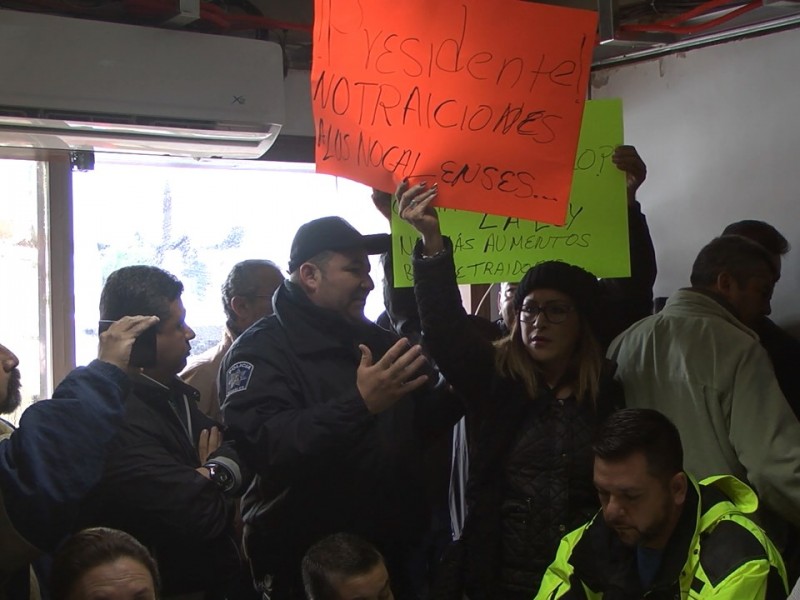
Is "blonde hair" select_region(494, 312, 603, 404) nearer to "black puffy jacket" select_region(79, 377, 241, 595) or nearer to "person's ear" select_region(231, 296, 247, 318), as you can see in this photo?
"black puffy jacket" select_region(79, 377, 241, 595)

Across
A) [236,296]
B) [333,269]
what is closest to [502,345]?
[333,269]

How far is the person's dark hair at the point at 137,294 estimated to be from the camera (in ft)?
7.07

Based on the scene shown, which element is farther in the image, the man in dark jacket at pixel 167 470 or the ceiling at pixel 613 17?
the ceiling at pixel 613 17

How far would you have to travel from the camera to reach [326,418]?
204cm

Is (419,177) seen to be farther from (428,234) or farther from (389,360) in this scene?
(389,360)

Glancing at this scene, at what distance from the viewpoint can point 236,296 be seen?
10.4ft

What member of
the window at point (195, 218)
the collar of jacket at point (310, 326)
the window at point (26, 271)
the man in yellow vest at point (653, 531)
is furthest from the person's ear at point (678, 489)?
the window at point (26, 271)

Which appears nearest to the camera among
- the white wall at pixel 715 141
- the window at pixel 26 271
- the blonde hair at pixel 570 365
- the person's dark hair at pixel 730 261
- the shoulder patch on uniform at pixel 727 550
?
the shoulder patch on uniform at pixel 727 550

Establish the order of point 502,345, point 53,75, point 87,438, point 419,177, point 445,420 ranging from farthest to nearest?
point 53,75 < point 445,420 < point 502,345 < point 419,177 < point 87,438

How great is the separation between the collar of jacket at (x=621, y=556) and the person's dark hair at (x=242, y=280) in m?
1.60

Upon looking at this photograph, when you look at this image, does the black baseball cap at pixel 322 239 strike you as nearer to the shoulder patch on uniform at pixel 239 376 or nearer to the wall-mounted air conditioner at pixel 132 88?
the shoulder patch on uniform at pixel 239 376

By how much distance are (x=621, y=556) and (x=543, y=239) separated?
81cm

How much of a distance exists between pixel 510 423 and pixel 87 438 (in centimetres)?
83

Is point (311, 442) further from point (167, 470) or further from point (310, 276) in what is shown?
point (310, 276)
